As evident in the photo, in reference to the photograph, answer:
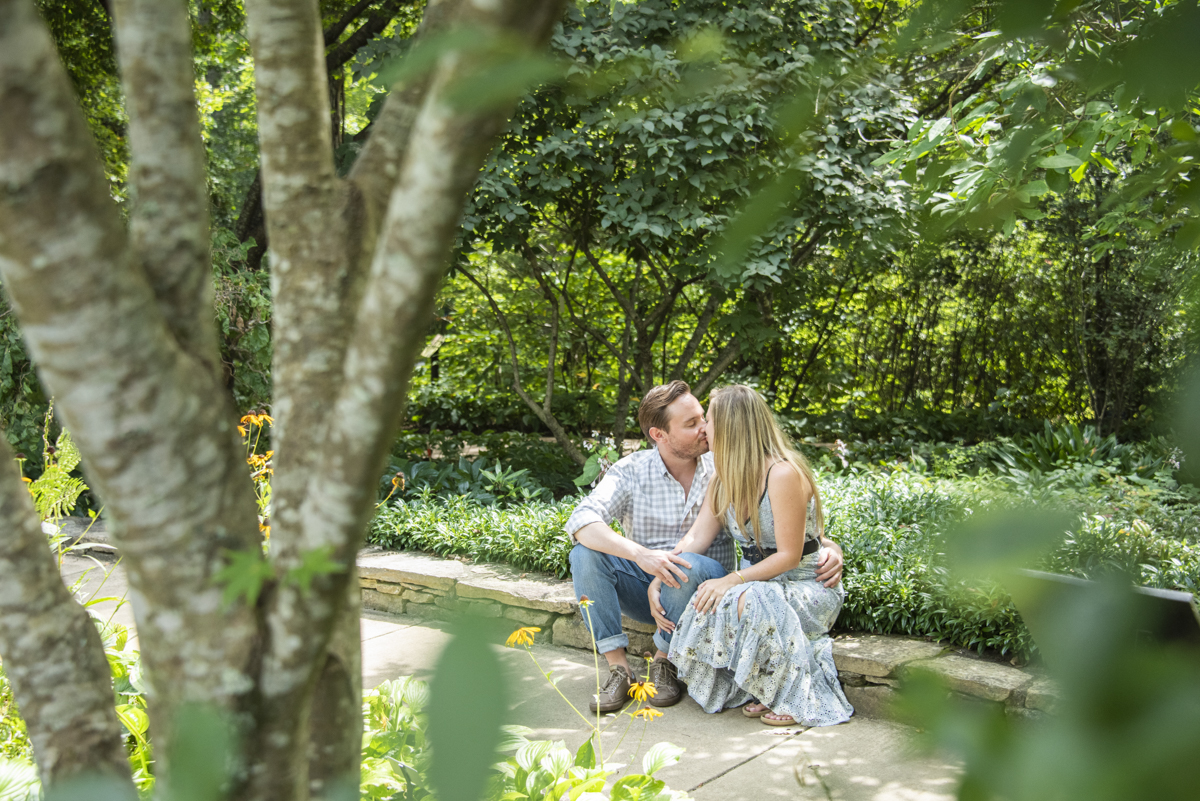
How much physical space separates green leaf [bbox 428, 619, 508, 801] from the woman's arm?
2874mm

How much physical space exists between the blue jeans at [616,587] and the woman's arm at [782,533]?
5.5 inches

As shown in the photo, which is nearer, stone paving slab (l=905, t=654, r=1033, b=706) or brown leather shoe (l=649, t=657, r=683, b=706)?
stone paving slab (l=905, t=654, r=1033, b=706)

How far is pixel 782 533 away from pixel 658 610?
0.64 meters

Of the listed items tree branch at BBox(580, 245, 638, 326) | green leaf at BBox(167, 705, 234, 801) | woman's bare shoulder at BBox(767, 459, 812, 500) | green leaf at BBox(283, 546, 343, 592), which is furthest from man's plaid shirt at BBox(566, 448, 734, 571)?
tree branch at BBox(580, 245, 638, 326)

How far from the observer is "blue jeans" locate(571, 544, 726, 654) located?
11.4 ft

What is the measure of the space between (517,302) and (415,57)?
27.6 ft

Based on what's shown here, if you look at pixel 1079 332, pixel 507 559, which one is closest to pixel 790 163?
pixel 507 559

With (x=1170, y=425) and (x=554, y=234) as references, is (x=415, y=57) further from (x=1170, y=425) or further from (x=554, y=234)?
(x=554, y=234)

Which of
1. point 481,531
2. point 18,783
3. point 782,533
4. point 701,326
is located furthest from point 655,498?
point 701,326

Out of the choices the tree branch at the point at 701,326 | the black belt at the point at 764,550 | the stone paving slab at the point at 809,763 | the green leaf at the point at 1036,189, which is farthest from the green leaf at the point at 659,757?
the tree branch at the point at 701,326

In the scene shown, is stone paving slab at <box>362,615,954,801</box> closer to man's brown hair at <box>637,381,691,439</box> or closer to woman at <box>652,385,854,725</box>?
woman at <box>652,385,854,725</box>

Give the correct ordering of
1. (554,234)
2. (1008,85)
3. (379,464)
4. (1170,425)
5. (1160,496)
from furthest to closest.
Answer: (554,234), (1160,496), (1008,85), (379,464), (1170,425)

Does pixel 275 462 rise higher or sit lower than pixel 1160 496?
higher

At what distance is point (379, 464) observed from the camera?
2.82 ft
